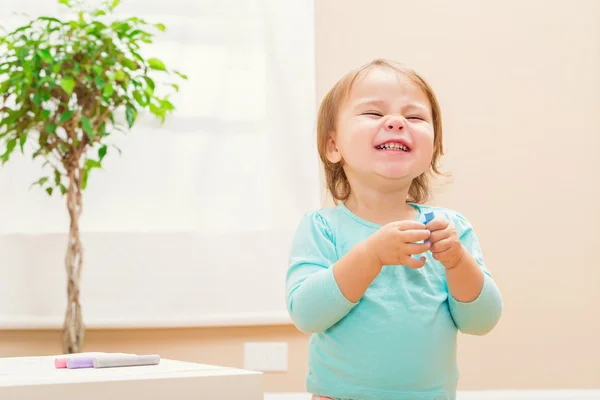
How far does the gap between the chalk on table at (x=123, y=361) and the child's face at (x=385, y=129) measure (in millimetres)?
497

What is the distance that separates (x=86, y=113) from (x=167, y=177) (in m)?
0.40

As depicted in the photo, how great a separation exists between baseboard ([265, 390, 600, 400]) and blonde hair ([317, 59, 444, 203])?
128cm

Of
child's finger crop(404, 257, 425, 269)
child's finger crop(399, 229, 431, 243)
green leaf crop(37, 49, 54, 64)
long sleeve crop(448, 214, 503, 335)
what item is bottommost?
long sleeve crop(448, 214, 503, 335)

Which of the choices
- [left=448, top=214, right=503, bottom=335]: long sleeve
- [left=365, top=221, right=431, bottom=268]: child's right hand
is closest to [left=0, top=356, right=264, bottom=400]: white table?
[left=365, top=221, right=431, bottom=268]: child's right hand

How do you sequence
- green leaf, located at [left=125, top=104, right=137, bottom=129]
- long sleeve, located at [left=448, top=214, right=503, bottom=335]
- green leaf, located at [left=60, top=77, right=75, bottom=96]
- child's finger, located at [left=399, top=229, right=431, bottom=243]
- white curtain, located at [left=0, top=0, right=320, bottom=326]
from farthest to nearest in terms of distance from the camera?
1. white curtain, located at [left=0, top=0, right=320, bottom=326]
2. green leaf, located at [left=125, top=104, right=137, bottom=129]
3. green leaf, located at [left=60, top=77, right=75, bottom=96]
4. long sleeve, located at [left=448, top=214, right=503, bottom=335]
5. child's finger, located at [left=399, top=229, right=431, bottom=243]

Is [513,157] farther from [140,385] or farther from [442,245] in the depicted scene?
[140,385]

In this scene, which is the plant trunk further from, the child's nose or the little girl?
the child's nose

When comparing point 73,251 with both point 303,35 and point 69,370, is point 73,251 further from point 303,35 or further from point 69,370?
point 69,370

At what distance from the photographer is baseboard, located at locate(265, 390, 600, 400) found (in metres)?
2.44

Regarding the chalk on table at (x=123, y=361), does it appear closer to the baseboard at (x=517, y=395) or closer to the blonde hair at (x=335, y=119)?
the blonde hair at (x=335, y=119)

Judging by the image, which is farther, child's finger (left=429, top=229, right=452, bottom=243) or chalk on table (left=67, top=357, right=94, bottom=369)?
child's finger (left=429, top=229, right=452, bottom=243)

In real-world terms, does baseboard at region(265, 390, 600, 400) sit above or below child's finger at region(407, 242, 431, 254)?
below

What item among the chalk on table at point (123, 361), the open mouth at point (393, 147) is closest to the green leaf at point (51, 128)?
the open mouth at point (393, 147)

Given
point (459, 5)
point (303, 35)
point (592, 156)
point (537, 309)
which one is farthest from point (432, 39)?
point (537, 309)
